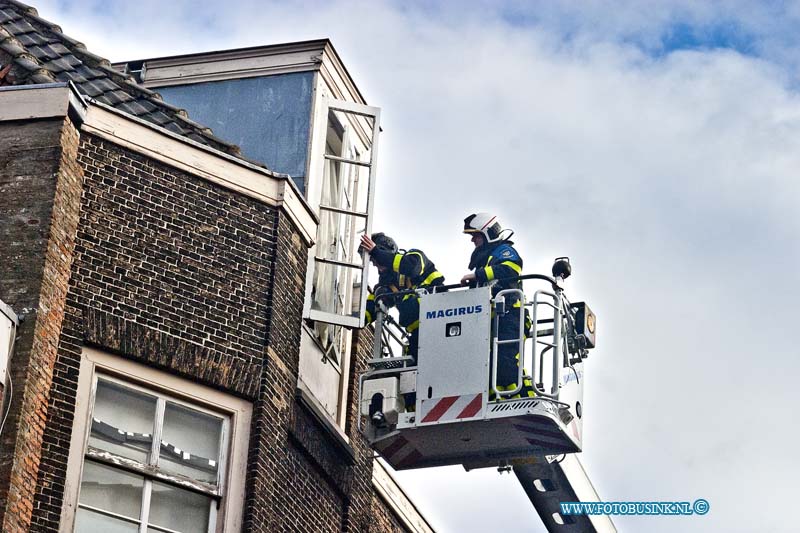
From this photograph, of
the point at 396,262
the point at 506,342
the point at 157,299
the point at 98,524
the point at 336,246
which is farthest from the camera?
the point at 396,262

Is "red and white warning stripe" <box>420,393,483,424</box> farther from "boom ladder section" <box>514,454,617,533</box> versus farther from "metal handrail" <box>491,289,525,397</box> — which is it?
"boom ladder section" <box>514,454,617,533</box>

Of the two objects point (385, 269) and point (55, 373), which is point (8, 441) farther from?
point (385, 269)

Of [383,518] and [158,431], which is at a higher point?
[383,518]

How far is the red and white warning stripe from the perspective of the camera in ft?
50.2

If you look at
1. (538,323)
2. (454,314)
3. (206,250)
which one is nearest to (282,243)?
(206,250)

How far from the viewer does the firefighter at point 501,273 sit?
15.5 meters

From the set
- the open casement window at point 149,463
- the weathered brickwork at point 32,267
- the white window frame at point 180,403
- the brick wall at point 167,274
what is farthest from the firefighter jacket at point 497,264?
the weathered brickwork at point 32,267

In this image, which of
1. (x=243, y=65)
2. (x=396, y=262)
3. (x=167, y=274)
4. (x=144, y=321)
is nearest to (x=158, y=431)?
(x=144, y=321)

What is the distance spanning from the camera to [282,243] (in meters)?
14.7

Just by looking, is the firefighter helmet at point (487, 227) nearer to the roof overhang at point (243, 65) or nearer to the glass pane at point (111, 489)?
the roof overhang at point (243, 65)

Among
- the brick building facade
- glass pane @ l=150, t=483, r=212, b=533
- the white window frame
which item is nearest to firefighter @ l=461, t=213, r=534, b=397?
the brick building facade

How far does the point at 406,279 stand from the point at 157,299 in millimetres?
3585

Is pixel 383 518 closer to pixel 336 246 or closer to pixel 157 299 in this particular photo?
pixel 336 246

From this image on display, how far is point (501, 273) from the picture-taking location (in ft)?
52.5
